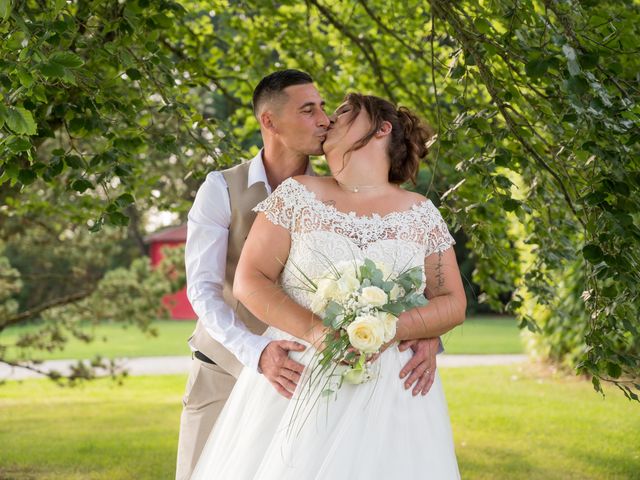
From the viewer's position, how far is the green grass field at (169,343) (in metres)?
16.7

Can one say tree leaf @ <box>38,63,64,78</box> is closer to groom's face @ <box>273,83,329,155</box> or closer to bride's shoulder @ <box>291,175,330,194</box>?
bride's shoulder @ <box>291,175,330,194</box>

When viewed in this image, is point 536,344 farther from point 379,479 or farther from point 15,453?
point 379,479

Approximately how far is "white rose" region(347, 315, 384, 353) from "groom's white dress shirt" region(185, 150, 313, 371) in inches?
20.3

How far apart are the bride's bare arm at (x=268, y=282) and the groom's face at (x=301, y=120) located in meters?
0.48

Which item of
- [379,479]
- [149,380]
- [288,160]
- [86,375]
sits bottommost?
[149,380]

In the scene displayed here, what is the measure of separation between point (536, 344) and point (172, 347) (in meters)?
8.65

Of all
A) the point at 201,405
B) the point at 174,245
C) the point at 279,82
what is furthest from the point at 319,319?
the point at 174,245

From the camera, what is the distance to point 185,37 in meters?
7.36

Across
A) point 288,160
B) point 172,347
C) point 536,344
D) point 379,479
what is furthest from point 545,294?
point 172,347

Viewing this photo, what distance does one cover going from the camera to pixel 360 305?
8.23 ft

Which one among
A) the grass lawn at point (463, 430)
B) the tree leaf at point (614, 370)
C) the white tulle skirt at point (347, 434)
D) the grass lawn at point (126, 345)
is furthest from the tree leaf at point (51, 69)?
the grass lawn at point (126, 345)

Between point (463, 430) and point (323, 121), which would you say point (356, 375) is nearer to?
point (323, 121)

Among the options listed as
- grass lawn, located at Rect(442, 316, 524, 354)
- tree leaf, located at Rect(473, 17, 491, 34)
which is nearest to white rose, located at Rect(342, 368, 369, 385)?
tree leaf, located at Rect(473, 17, 491, 34)

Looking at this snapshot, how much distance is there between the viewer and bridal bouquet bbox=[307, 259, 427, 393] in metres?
2.49
